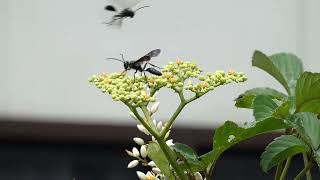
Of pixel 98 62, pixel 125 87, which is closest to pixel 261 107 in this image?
pixel 125 87

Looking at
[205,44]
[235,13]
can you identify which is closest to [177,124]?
[205,44]

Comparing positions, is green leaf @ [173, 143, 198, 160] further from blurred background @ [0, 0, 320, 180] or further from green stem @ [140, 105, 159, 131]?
blurred background @ [0, 0, 320, 180]

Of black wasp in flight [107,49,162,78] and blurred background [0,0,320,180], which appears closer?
black wasp in flight [107,49,162,78]

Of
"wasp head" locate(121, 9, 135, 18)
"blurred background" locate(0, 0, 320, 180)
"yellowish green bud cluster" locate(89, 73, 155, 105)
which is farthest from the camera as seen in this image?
"blurred background" locate(0, 0, 320, 180)

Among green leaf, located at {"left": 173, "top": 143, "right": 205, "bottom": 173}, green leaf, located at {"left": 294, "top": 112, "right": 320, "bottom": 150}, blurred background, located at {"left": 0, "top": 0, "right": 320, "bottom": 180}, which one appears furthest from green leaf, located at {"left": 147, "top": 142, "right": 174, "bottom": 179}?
blurred background, located at {"left": 0, "top": 0, "right": 320, "bottom": 180}

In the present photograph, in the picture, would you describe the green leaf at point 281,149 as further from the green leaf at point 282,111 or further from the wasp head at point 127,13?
the wasp head at point 127,13

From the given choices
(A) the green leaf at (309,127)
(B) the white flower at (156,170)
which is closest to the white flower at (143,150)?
(B) the white flower at (156,170)

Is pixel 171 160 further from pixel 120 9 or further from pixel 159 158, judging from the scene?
pixel 120 9

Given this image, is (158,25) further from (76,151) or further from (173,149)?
(173,149)
